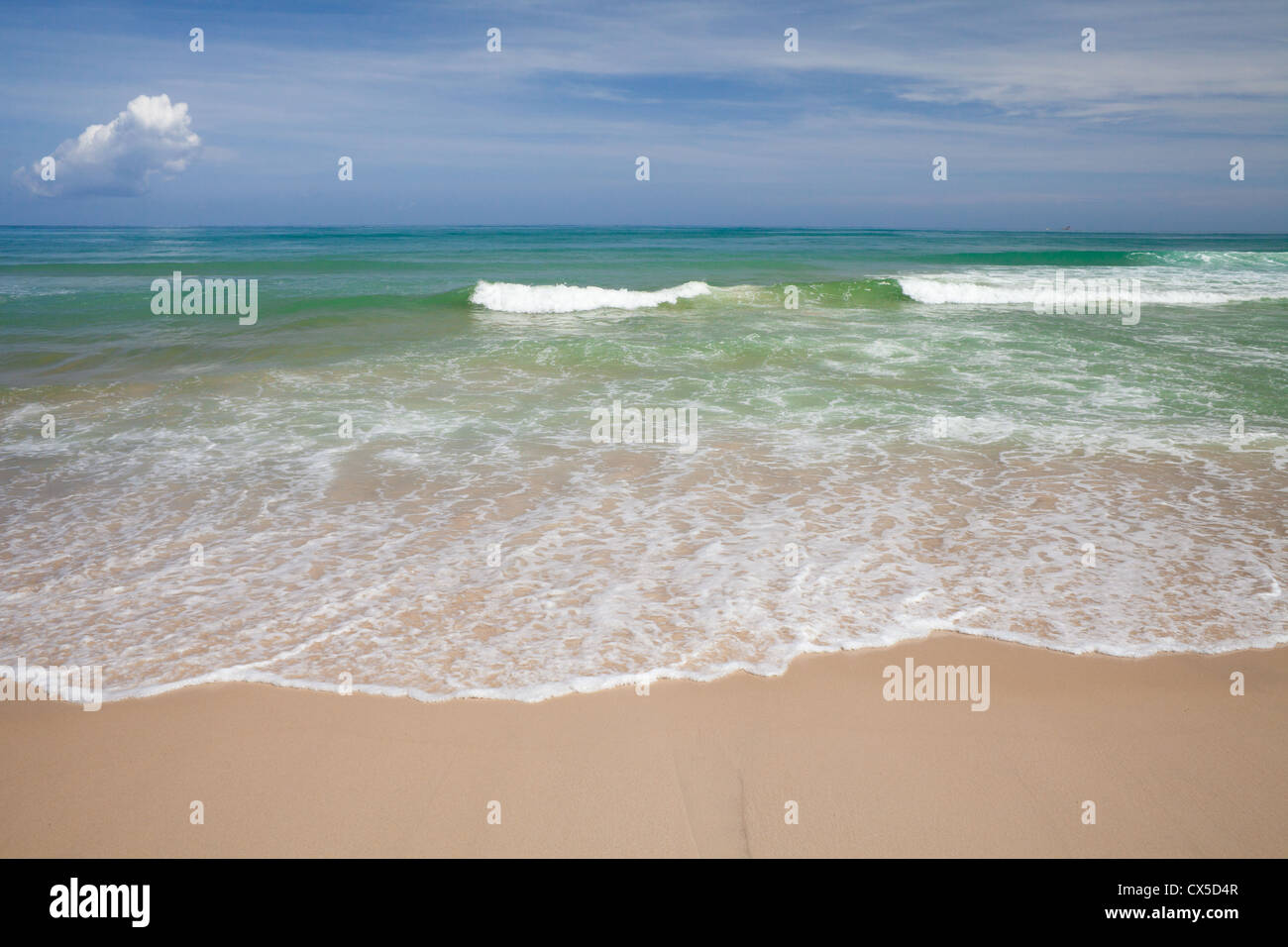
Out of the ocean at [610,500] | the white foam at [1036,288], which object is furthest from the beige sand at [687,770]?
the white foam at [1036,288]

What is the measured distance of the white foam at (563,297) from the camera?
19.4 m

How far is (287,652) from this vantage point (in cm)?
405

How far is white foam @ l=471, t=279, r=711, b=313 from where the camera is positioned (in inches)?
762

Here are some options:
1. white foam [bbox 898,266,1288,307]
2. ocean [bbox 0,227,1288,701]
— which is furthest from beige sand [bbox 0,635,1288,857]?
white foam [bbox 898,266,1288,307]

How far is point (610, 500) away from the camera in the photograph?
6219 mm

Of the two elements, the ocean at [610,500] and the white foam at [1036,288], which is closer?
the ocean at [610,500]

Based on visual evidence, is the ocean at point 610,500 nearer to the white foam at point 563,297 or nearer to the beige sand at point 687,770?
the beige sand at point 687,770

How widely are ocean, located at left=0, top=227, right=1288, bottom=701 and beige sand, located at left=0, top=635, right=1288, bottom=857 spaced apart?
0.27 metres

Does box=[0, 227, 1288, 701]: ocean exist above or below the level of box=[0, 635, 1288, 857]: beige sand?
above

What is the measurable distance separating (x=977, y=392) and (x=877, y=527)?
510 centimetres

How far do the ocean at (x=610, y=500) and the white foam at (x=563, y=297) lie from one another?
4799 millimetres

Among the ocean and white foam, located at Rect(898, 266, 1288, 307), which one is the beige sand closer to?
the ocean
